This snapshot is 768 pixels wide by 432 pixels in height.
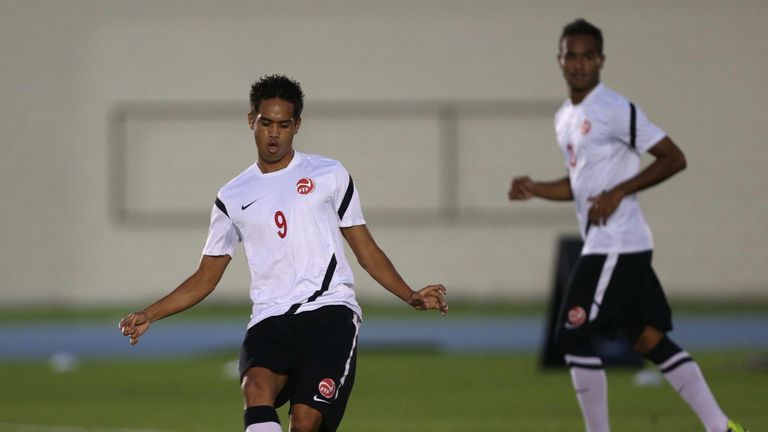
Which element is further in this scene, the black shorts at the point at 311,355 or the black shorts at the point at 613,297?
the black shorts at the point at 613,297

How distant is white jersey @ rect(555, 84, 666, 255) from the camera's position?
8016mm

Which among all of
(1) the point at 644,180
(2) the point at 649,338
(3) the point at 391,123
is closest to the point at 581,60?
(1) the point at 644,180

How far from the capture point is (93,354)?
1566 centimetres

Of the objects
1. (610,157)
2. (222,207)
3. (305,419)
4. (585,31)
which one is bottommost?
(305,419)

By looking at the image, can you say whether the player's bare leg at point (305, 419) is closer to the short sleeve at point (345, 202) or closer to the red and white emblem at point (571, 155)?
the short sleeve at point (345, 202)

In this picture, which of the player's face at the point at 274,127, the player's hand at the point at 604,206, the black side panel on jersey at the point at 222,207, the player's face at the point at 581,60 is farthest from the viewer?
the player's face at the point at 581,60

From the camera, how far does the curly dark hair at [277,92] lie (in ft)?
21.1

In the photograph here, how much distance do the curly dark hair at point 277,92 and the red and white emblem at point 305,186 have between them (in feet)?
0.95

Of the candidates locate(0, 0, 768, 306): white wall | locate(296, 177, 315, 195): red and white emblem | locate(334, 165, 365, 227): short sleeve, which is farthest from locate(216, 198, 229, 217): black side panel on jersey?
locate(0, 0, 768, 306): white wall

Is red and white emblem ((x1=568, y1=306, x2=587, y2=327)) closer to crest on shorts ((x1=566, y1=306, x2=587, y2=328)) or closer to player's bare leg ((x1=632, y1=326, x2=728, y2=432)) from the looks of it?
crest on shorts ((x1=566, y1=306, x2=587, y2=328))

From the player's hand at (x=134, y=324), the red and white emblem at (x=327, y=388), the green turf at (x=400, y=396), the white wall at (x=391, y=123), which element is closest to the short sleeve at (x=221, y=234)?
the player's hand at (x=134, y=324)

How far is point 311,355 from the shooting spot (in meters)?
6.26

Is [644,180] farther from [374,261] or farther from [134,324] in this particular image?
[134,324]

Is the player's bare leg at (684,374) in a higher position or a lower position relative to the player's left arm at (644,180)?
lower
